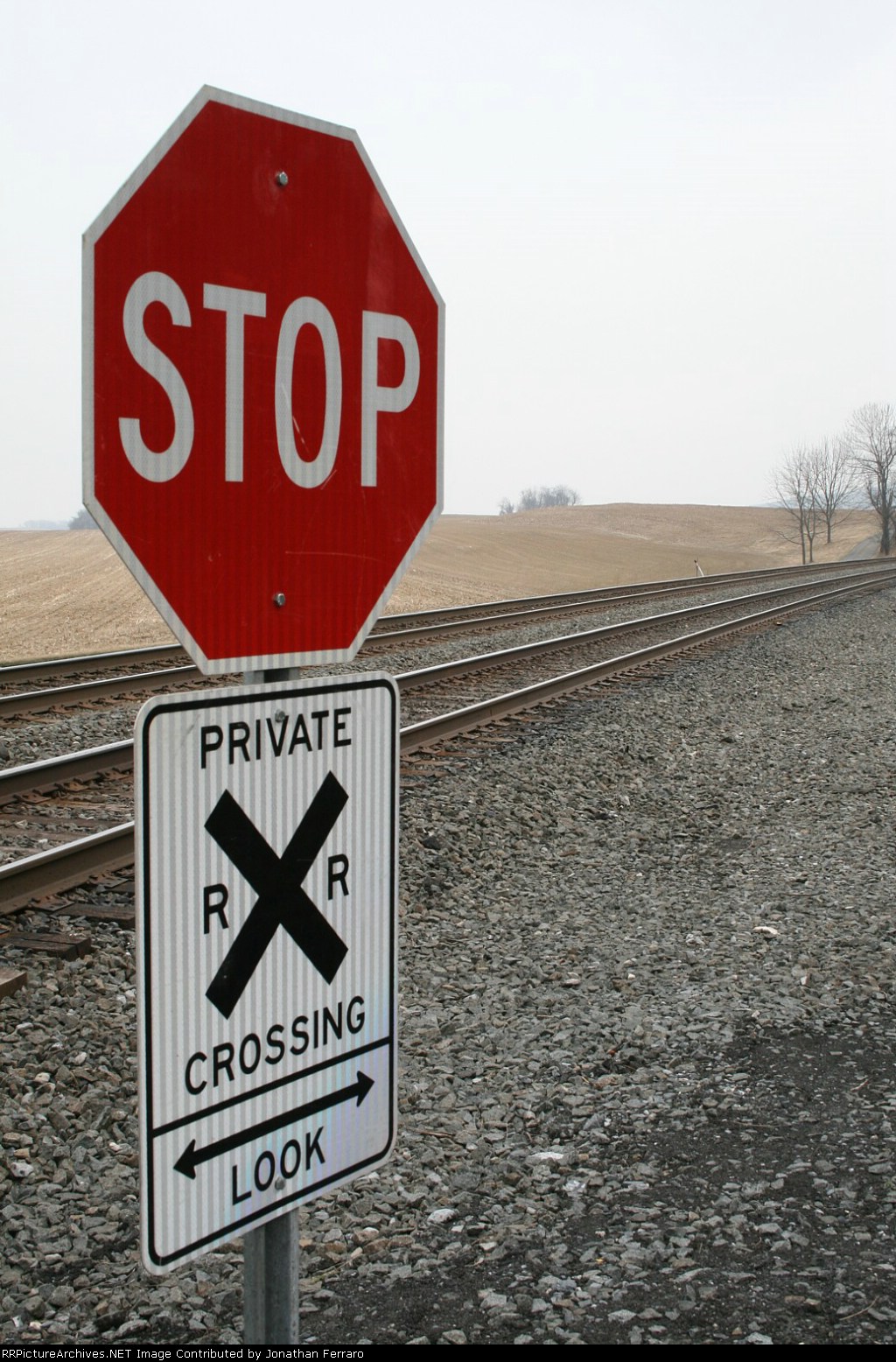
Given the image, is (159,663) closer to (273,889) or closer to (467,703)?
(467,703)

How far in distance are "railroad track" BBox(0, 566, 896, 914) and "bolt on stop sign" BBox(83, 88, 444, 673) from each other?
4406mm

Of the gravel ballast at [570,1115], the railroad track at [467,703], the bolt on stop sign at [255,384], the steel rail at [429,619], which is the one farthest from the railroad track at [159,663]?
the bolt on stop sign at [255,384]

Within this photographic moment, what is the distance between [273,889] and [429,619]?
2000cm

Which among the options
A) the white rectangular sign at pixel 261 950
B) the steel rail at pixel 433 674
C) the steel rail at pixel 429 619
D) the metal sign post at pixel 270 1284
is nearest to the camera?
the white rectangular sign at pixel 261 950

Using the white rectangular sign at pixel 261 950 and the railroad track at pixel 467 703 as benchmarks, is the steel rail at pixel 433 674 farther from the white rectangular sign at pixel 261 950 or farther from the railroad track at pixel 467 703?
the white rectangular sign at pixel 261 950

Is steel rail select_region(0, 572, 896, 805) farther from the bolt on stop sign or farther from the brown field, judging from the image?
the brown field

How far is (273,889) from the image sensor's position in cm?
157

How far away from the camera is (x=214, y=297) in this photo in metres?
1.53

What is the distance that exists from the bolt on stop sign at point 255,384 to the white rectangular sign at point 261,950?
13 cm

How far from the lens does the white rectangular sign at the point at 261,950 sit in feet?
4.70

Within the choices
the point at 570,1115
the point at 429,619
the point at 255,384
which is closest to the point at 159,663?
the point at 429,619

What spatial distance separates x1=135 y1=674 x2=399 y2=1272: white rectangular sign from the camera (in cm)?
143

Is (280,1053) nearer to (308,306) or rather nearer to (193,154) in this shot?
(308,306)

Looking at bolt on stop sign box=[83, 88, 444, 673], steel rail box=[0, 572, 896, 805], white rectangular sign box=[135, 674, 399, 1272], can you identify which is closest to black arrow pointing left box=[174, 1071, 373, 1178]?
white rectangular sign box=[135, 674, 399, 1272]
